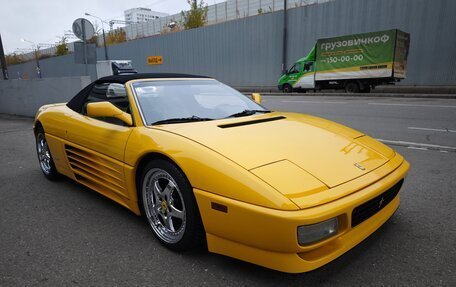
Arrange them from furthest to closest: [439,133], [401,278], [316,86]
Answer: [316,86]
[439,133]
[401,278]

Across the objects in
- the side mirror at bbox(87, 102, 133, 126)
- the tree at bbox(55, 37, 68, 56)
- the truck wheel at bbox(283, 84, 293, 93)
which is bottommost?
the truck wheel at bbox(283, 84, 293, 93)

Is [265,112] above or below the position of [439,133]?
above

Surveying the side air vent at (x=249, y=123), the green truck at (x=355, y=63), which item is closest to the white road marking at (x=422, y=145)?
the side air vent at (x=249, y=123)

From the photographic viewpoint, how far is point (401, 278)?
1.91 metres

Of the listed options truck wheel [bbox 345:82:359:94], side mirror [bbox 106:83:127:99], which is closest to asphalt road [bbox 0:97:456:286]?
side mirror [bbox 106:83:127:99]

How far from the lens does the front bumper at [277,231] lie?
5.50 feet

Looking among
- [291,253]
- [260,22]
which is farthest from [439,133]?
[260,22]

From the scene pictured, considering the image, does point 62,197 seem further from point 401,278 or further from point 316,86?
point 316,86

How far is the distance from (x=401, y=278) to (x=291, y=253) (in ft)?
2.35

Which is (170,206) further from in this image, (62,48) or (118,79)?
(62,48)

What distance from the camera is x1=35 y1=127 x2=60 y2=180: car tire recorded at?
12.7ft

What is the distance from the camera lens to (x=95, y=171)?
117 inches

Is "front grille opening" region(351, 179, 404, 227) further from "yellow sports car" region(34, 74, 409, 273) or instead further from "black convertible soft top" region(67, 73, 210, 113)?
"black convertible soft top" region(67, 73, 210, 113)

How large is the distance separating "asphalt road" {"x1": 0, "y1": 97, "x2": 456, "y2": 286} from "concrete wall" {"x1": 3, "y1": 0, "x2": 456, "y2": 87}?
747 centimetres
